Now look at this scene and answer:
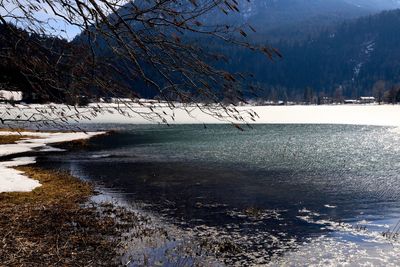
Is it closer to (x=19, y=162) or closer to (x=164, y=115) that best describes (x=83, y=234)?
(x=164, y=115)

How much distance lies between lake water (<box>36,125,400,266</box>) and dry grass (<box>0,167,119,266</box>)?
2.89m

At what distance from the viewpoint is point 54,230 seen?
1386cm

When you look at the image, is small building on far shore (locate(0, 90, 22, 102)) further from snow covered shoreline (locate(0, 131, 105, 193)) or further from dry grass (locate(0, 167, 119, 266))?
dry grass (locate(0, 167, 119, 266))

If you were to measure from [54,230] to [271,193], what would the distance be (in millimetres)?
11371

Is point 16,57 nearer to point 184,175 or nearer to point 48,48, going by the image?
point 48,48

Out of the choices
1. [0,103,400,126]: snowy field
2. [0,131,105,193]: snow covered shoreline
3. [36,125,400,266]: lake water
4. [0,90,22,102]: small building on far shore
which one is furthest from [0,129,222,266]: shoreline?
[0,90,22,102]: small building on far shore

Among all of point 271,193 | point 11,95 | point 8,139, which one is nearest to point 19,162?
point 8,139

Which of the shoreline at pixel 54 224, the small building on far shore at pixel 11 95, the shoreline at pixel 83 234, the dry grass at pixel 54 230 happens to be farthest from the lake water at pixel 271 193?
the small building on far shore at pixel 11 95

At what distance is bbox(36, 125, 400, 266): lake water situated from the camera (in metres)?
13.0

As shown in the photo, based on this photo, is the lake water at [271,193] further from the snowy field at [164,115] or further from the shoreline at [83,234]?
the snowy field at [164,115]

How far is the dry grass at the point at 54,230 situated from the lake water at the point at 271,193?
289cm

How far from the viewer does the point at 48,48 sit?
170 inches

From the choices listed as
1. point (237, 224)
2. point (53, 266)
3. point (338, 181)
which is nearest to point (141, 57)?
point (53, 266)

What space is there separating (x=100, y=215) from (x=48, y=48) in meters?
13.2
